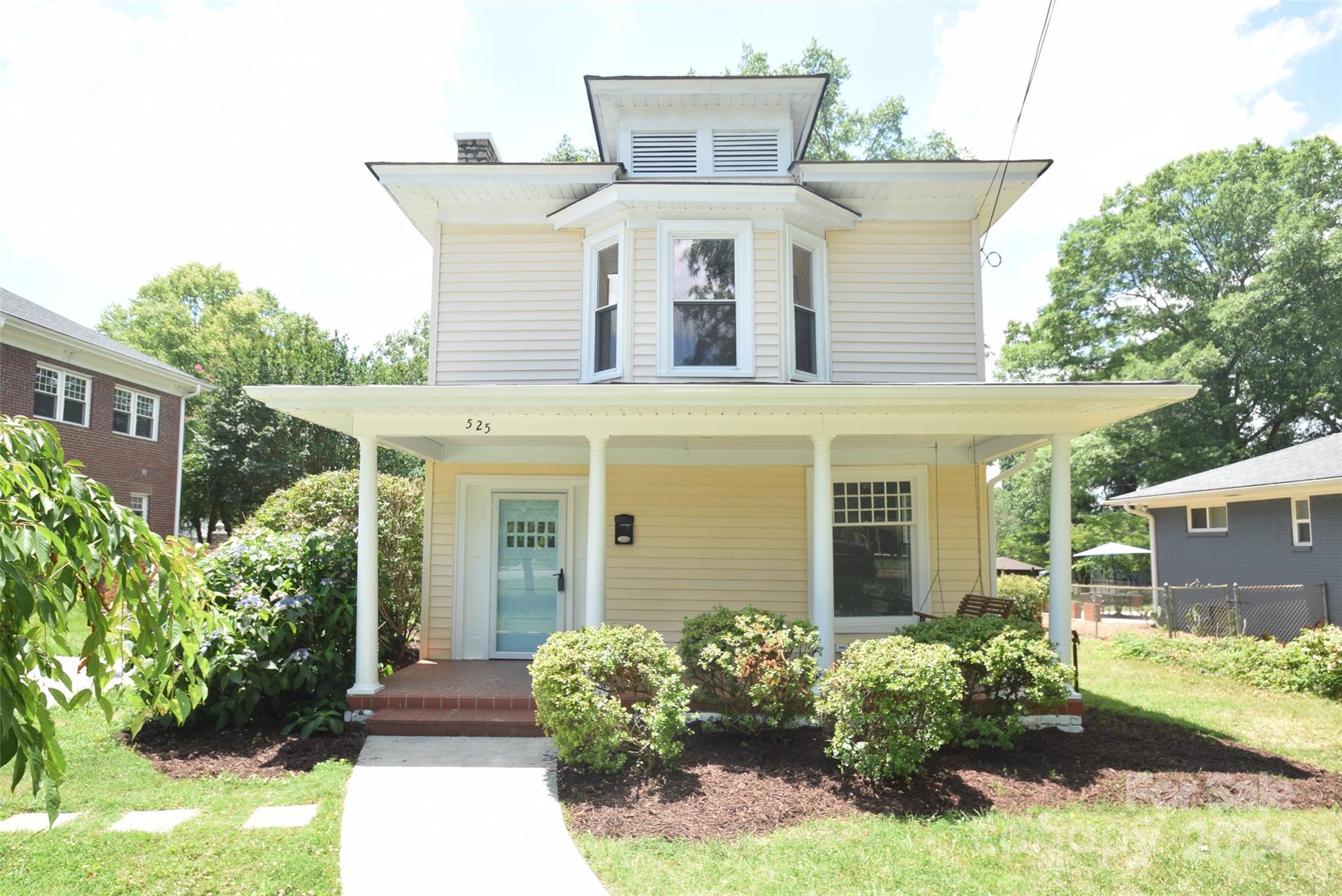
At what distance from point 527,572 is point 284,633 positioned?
2864 mm

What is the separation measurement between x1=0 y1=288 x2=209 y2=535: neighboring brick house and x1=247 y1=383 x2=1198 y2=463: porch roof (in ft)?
37.5

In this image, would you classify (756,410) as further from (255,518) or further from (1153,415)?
(1153,415)

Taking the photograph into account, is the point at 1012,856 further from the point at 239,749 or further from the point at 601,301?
the point at 601,301

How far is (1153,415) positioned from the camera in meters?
25.1

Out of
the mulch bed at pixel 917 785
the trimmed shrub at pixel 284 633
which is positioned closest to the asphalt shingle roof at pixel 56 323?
the trimmed shrub at pixel 284 633

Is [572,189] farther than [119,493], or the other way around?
[119,493]

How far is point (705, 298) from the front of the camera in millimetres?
8383

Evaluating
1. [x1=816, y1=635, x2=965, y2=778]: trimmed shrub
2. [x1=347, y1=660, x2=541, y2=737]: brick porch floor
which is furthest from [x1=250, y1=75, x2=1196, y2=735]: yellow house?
[x1=816, y1=635, x2=965, y2=778]: trimmed shrub

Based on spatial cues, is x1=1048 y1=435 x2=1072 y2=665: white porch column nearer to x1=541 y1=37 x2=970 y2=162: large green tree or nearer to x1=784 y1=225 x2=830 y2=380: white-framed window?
x1=784 y1=225 x2=830 y2=380: white-framed window

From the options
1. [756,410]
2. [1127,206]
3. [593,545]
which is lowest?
[593,545]

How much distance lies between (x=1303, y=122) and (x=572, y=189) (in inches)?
1000

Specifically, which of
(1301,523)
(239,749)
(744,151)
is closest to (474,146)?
(744,151)

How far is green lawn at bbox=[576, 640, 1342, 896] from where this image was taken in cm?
389

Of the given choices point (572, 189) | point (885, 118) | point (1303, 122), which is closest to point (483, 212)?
point (572, 189)
